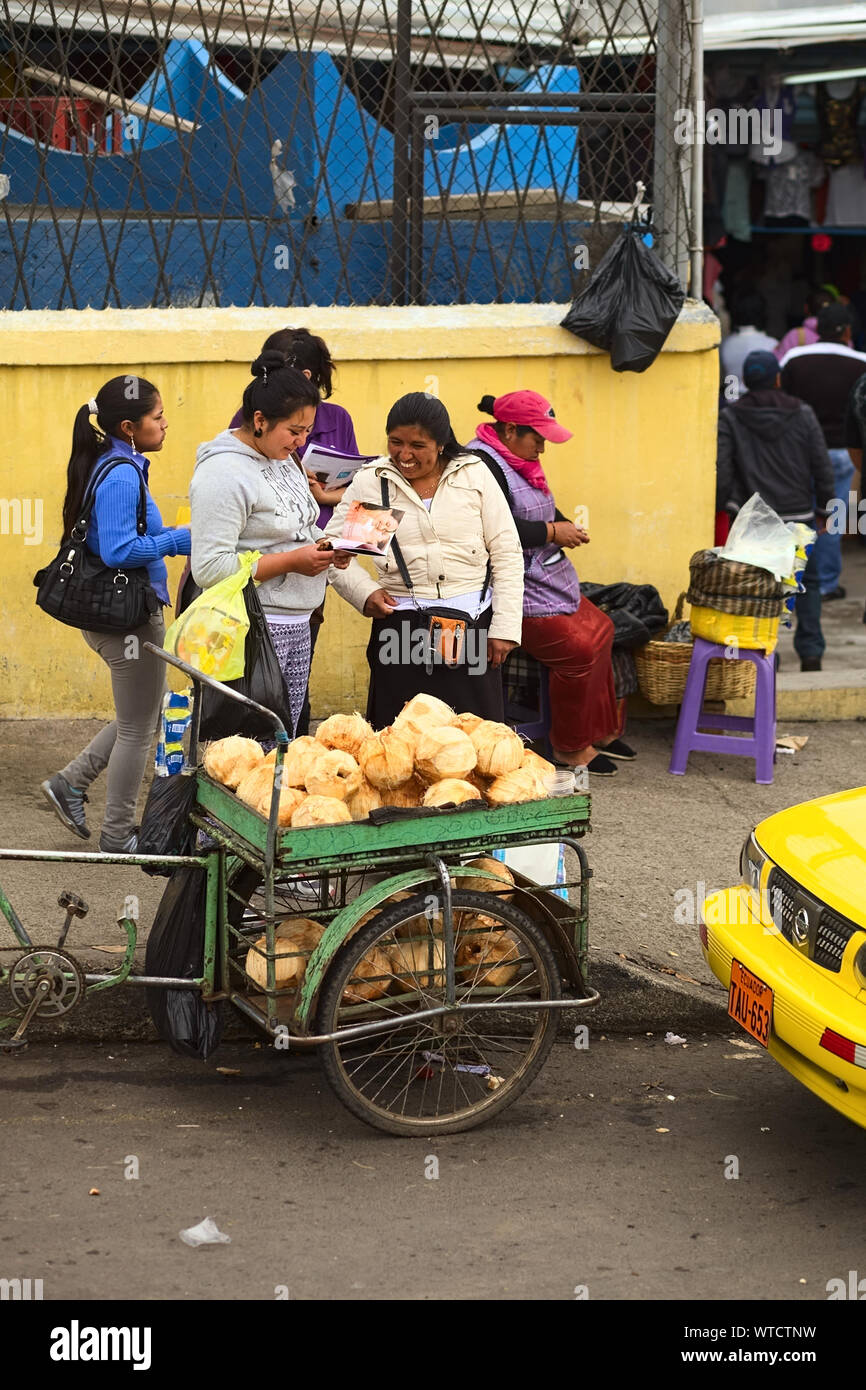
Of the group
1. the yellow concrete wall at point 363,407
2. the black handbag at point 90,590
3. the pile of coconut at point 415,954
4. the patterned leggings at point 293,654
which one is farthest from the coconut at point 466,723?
the yellow concrete wall at point 363,407

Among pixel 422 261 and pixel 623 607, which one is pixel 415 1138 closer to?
pixel 623 607

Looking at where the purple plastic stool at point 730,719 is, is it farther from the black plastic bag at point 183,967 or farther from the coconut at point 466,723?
the black plastic bag at point 183,967

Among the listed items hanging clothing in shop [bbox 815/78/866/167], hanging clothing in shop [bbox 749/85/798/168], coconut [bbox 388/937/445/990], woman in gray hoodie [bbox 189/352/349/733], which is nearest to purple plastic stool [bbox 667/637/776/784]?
woman in gray hoodie [bbox 189/352/349/733]

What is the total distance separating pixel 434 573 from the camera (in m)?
5.75

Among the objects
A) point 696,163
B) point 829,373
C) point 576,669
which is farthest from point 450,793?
point 829,373

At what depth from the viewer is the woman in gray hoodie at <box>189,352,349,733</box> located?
5.13 metres

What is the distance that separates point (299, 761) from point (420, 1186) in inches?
45.7

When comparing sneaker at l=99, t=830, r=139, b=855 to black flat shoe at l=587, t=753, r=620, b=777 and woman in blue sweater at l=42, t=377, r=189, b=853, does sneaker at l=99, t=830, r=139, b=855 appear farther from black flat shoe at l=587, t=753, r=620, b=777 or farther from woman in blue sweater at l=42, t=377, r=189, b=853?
black flat shoe at l=587, t=753, r=620, b=777

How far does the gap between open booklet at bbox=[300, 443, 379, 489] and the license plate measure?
2498 millimetres

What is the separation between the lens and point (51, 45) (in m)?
7.56

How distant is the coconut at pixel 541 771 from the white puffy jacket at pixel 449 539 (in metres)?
1.29

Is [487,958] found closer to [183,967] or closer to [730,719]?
[183,967]

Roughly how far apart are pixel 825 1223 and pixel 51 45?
6.18 m
